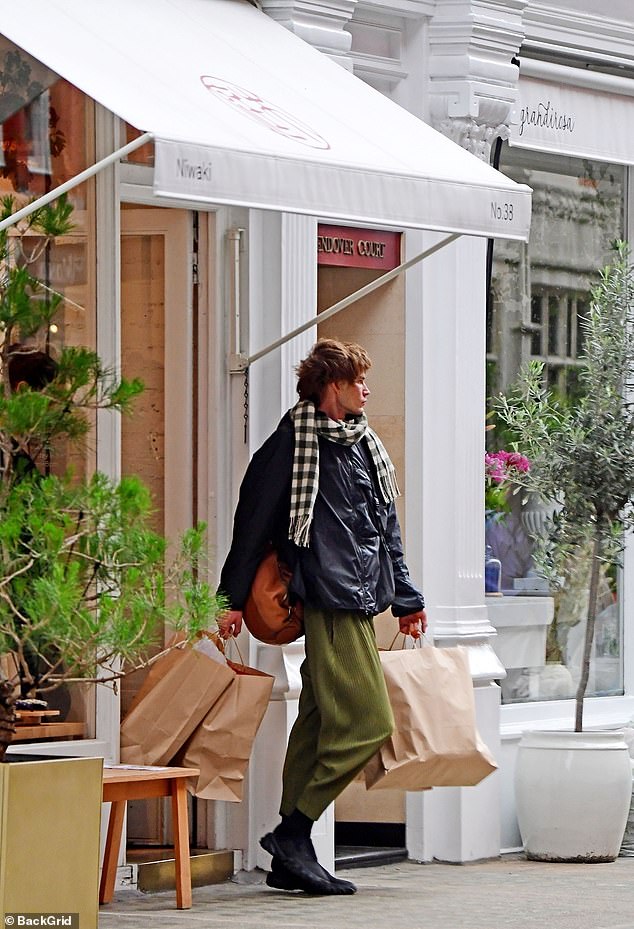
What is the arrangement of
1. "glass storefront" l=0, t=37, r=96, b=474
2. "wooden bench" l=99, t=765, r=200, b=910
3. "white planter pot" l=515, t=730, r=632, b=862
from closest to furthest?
1. "wooden bench" l=99, t=765, r=200, b=910
2. "glass storefront" l=0, t=37, r=96, b=474
3. "white planter pot" l=515, t=730, r=632, b=862

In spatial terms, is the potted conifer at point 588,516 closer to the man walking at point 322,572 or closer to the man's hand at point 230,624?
the man walking at point 322,572

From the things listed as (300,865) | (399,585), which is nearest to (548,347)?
(399,585)

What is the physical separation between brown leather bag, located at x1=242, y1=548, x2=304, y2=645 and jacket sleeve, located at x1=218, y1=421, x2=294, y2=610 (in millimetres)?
40

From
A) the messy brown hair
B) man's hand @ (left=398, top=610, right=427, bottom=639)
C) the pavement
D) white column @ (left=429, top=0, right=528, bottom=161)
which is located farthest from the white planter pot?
white column @ (left=429, top=0, right=528, bottom=161)

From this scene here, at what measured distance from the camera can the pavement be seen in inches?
272

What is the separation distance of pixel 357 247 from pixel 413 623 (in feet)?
5.98

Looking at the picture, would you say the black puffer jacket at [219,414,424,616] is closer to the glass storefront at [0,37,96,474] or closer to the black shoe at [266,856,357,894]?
the glass storefront at [0,37,96,474]

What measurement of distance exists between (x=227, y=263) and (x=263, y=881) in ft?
8.30

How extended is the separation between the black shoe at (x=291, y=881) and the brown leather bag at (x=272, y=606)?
0.88 metres

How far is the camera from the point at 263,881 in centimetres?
795

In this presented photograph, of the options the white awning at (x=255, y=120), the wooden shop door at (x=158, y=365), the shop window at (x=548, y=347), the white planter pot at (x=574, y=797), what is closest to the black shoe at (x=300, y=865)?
the wooden shop door at (x=158, y=365)

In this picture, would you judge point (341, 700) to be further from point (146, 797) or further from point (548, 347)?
point (548, 347)

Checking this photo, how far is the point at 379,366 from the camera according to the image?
29.2 feet

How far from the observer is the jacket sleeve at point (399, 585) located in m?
7.77
